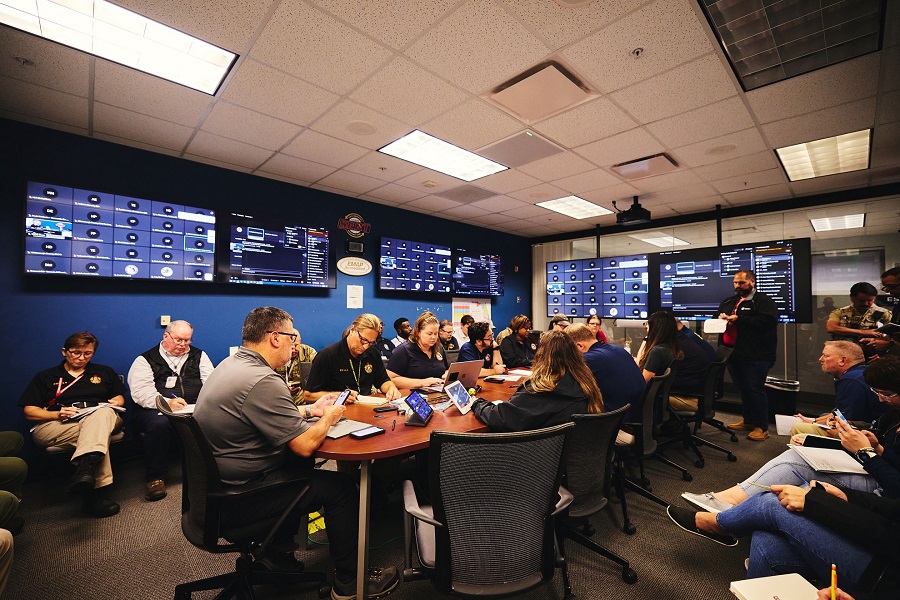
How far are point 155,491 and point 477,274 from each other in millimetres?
5085

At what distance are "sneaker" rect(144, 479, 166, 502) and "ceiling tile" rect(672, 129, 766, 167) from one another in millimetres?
5321

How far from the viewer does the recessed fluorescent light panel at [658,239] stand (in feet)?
21.5

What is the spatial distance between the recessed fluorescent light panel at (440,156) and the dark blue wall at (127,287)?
5.32ft

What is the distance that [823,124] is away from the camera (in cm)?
311

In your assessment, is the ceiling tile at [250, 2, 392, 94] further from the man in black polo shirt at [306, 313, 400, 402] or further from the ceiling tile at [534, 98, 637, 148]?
the man in black polo shirt at [306, 313, 400, 402]

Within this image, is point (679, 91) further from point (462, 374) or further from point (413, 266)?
point (413, 266)

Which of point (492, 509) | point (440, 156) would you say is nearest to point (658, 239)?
point (440, 156)

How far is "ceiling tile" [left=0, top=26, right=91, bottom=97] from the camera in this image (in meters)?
2.28

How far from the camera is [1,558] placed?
1521mm

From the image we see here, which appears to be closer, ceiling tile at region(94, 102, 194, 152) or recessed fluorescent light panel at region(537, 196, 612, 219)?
ceiling tile at region(94, 102, 194, 152)

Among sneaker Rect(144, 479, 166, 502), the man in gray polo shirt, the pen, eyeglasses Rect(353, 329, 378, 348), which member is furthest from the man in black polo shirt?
the pen

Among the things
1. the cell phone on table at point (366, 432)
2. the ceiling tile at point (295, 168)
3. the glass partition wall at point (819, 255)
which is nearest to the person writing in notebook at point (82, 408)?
the cell phone on table at point (366, 432)

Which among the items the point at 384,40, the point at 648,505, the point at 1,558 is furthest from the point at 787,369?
the point at 1,558

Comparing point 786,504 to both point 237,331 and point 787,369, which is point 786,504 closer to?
point 237,331
